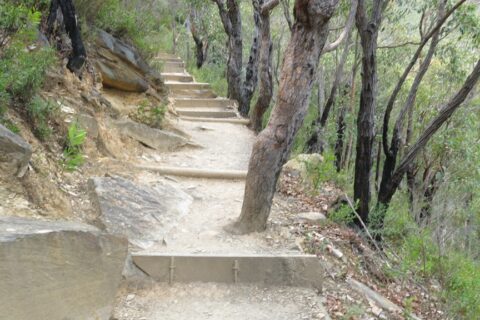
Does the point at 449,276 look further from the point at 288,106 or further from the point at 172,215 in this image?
the point at 172,215

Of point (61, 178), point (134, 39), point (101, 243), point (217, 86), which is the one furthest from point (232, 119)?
point (101, 243)

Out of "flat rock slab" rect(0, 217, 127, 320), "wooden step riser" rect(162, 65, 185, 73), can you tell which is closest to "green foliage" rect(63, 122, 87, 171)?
"flat rock slab" rect(0, 217, 127, 320)

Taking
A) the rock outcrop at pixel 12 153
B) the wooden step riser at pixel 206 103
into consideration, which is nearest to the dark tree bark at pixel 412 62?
the wooden step riser at pixel 206 103

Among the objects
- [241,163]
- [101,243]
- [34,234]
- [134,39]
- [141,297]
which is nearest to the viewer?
[34,234]

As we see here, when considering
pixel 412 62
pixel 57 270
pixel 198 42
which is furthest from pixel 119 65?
pixel 198 42

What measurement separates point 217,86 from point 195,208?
35.8 feet

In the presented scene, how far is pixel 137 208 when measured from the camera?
545cm

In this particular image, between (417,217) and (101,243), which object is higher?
(101,243)

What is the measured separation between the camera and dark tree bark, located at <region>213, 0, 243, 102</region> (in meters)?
13.2

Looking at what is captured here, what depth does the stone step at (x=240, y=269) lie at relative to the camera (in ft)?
15.0

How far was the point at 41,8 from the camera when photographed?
730cm

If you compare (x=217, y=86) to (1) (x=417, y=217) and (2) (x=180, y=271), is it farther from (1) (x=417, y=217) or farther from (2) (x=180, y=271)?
(2) (x=180, y=271)

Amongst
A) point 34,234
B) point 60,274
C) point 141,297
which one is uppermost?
point 34,234

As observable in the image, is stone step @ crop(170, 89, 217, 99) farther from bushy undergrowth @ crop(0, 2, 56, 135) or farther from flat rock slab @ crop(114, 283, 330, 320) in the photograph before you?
flat rock slab @ crop(114, 283, 330, 320)
